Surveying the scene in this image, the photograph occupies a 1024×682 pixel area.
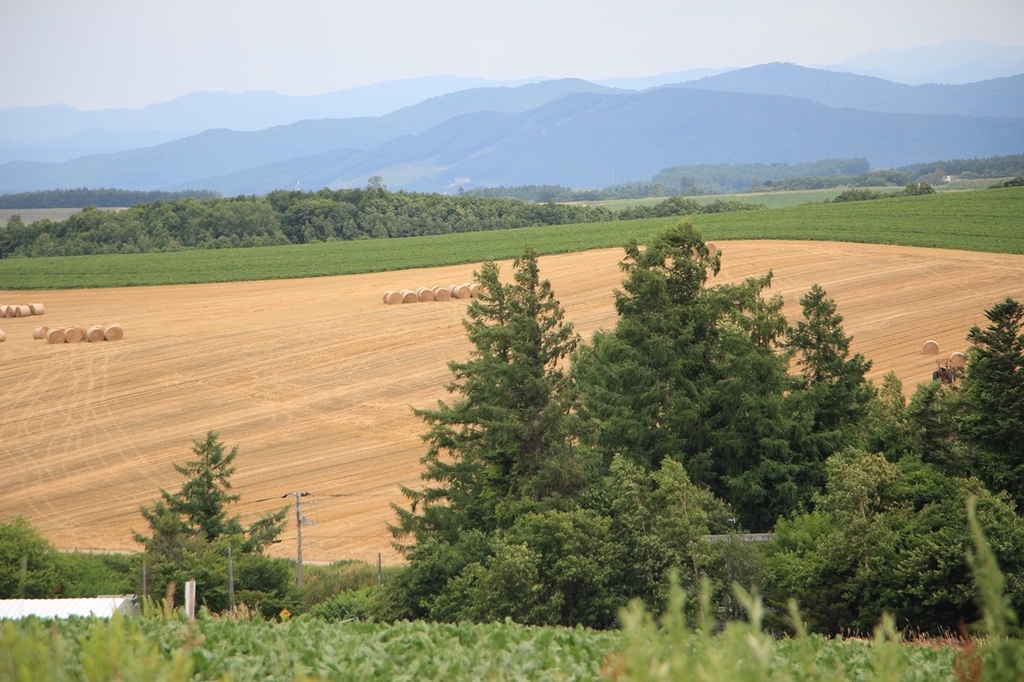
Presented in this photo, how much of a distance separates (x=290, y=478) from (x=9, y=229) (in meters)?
63.8

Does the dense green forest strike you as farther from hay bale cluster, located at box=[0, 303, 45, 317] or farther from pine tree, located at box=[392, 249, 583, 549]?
pine tree, located at box=[392, 249, 583, 549]

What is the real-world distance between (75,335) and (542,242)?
30.7 meters

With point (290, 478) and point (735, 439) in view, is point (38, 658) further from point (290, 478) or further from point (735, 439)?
point (290, 478)

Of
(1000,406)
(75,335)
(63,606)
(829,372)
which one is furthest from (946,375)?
(75,335)

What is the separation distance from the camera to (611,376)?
29.3 m

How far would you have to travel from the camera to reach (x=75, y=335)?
5006 cm

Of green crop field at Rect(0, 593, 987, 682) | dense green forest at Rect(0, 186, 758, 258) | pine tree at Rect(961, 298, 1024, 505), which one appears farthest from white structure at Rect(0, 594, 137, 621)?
dense green forest at Rect(0, 186, 758, 258)

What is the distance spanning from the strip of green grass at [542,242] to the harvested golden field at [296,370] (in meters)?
2.62

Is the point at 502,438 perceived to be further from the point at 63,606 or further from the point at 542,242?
the point at 542,242

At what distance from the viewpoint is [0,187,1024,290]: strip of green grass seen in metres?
63.8

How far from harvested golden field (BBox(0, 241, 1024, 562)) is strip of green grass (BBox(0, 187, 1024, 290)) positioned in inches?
103

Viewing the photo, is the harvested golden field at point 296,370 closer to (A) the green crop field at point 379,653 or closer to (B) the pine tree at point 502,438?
(B) the pine tree at point 502,438

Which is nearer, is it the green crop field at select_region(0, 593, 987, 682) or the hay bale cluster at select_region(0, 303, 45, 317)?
the green crop field at select_region(0, 593, 987, 682)

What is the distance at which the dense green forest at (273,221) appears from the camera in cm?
8444
